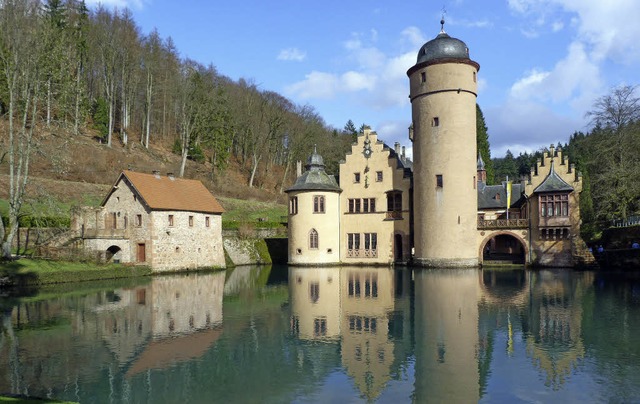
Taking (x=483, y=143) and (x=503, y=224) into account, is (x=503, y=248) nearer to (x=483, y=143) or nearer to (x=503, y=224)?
(x=503, y=224)

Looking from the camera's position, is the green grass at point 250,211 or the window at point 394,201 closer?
the window at point 394,201

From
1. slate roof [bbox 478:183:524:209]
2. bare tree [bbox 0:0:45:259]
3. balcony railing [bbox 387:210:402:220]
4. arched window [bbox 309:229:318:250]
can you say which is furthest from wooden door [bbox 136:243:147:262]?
slate roof [bbox 478:183:524:209]

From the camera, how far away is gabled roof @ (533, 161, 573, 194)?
37.2m

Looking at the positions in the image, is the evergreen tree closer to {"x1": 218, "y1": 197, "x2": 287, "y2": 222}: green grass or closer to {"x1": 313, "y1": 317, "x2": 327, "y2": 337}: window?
{"x1": 218, "y1": 197, "x2": 287, "y2": 222}: green grass

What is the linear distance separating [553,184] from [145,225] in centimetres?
2898

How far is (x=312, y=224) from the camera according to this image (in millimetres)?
41531

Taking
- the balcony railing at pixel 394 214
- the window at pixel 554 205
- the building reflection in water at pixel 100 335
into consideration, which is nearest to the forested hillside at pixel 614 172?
the window at pixel 554 205

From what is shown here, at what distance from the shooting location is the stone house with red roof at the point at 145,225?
33.3 metres

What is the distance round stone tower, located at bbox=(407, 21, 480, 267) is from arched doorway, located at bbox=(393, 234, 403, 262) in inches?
137

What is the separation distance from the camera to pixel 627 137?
3956cm

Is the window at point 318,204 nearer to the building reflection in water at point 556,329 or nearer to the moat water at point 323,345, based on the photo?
the moat water at point 323,345

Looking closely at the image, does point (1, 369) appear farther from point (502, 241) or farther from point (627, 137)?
point (502, 241)

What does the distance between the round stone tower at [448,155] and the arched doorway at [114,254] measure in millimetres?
21327

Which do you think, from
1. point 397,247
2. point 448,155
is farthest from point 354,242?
point 448,155
